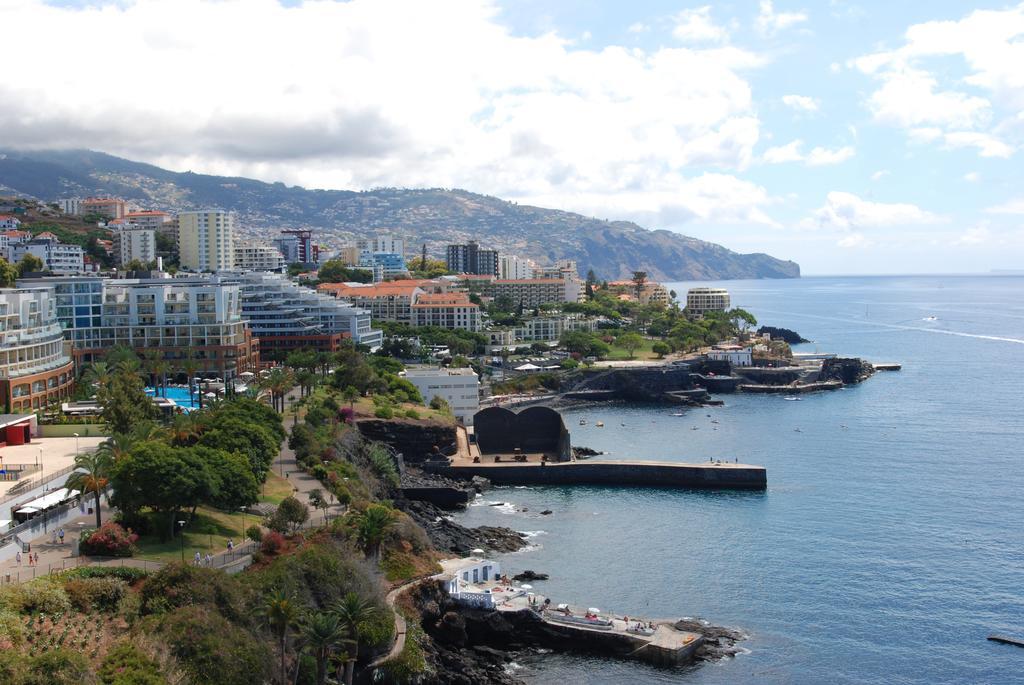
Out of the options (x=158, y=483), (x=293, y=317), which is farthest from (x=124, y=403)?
(x=293, y=317)

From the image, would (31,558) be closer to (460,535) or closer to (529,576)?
(529,576)

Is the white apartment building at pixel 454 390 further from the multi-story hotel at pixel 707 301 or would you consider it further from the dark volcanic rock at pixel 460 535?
the multi-story hotel at pixel 707 301

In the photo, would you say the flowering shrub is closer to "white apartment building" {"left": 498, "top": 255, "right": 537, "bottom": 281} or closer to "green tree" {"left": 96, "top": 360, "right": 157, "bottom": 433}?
"green tree" {"left": 96, "top": 360, "right": 157, "bottom": 433}

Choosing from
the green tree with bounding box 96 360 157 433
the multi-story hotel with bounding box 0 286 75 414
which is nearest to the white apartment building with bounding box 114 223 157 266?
the multi-story hotel with bounding box 0 286 75 414

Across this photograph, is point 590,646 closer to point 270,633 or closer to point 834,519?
point 270,633

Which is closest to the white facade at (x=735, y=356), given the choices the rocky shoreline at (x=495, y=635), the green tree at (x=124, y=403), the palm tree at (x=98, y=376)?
the palm tree at (x=98, y=376)

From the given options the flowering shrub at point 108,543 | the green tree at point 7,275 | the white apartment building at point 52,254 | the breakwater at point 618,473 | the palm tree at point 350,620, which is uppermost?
the white apartment building at point 52,254
